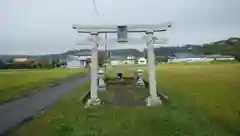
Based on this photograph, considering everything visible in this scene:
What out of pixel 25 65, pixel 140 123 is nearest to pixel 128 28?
pixel 140 123

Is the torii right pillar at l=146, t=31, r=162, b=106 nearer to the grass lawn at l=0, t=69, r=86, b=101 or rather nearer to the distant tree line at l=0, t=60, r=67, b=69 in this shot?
the distant tree line at l=0, t=60, r=67, b=69

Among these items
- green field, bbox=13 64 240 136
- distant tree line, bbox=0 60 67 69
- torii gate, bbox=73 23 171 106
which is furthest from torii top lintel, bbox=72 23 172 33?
distant tree line, bbox=0 60 67 69

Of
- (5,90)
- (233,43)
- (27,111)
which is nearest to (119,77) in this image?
(233,43)

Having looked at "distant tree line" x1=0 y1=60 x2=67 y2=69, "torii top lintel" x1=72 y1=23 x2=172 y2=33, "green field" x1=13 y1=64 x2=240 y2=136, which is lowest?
"green field" x1=13 y1=64 x2=240 y2=136

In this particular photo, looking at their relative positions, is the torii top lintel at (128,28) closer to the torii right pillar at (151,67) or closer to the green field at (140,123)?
the torii right pillar at (151,67)

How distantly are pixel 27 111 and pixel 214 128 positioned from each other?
166 inches

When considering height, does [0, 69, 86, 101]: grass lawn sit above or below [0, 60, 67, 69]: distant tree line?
below

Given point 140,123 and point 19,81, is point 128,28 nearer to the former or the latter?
point 140,123

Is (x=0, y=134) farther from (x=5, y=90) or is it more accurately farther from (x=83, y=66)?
(x=83, y=66)

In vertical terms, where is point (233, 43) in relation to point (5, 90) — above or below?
above

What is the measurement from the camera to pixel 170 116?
6.33m

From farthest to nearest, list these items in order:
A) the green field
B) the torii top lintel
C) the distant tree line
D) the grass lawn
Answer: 1. the grass lawn
2. the distant tree line
3. the torii top lintel
4. the green field

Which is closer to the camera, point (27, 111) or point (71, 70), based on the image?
point (27, 111)

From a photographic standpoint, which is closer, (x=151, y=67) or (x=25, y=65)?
(x=151, y=67)
